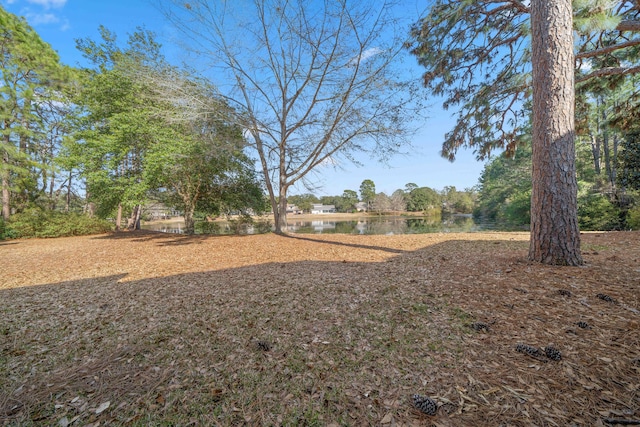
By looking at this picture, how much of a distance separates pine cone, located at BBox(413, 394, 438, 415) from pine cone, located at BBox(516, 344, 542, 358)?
2.78 feet

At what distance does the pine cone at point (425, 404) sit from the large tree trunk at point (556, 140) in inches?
126

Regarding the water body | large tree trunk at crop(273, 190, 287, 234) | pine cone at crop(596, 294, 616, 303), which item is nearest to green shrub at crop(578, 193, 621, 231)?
the water body

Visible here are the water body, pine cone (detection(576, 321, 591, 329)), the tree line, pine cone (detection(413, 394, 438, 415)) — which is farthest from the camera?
the tree line

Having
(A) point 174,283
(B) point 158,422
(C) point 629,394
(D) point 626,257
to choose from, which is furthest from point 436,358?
(D) point 626,257

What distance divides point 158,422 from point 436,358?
1.72 m

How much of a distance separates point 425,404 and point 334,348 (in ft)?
2.37

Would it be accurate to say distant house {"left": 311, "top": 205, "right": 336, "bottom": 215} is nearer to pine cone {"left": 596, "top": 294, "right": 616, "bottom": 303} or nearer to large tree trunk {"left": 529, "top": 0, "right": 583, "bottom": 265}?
large tree trunk {"left": 529, "top": 0, "right": 583, "bottom": 265}

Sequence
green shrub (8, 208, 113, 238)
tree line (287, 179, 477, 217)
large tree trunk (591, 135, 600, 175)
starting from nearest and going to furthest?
green shrub (8, 208, 113, 238) < large tree trunk (591, 135, 600, 175) < tree line (287, 179, 477, 217)

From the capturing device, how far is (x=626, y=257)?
360cm

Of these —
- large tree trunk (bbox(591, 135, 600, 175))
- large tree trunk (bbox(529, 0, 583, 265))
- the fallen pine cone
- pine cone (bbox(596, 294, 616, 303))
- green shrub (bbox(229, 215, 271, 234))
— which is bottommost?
the fallen pine cone

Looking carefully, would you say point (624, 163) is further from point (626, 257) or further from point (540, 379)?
point (540, 379)

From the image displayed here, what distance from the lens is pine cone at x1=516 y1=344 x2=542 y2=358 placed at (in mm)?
1583

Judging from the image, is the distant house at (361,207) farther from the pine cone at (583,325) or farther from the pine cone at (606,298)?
the pine cone at (583,325)

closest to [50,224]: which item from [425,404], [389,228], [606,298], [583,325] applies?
[425,404]
